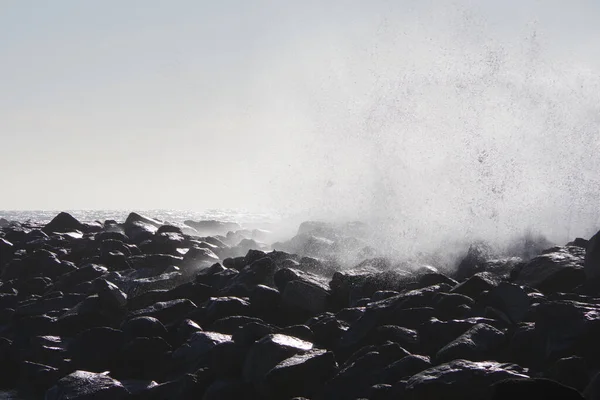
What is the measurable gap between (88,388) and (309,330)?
2308 millimetres

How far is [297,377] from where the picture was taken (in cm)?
639

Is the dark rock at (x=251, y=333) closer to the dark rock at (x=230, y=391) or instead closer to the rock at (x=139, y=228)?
the dark rock at (x=230, y=391)

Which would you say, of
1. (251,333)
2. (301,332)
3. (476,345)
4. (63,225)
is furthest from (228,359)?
(63,225)

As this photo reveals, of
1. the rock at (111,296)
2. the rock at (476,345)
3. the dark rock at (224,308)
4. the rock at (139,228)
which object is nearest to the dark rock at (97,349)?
the dark rock at (224,308)

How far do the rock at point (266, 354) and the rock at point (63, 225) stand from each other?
38.8 ft

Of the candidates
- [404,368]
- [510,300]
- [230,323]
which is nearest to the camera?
[404,368]

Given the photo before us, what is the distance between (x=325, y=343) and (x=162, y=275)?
15.3 ft

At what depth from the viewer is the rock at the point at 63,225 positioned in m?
17.5

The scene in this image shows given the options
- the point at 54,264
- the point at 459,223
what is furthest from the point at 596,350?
the point at 54,264

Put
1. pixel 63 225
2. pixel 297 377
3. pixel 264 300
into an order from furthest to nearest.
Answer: pixel 63 225 → pixel 264 300 → pixel 297 377

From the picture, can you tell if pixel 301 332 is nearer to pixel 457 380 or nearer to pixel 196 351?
pixel 196 351

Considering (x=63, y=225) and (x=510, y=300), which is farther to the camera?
(x=63, y=225)

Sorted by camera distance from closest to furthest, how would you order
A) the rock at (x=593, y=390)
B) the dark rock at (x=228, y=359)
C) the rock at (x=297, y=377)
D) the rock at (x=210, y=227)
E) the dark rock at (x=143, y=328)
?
the rock at (x=593, y=390)
the rock at (x=297, y=377)
the dark rock at (x=228, y=359)
the dark rock at (x=143, y=328)
the rock at (x=210, y=227)

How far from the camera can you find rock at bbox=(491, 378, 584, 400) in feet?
14.6
